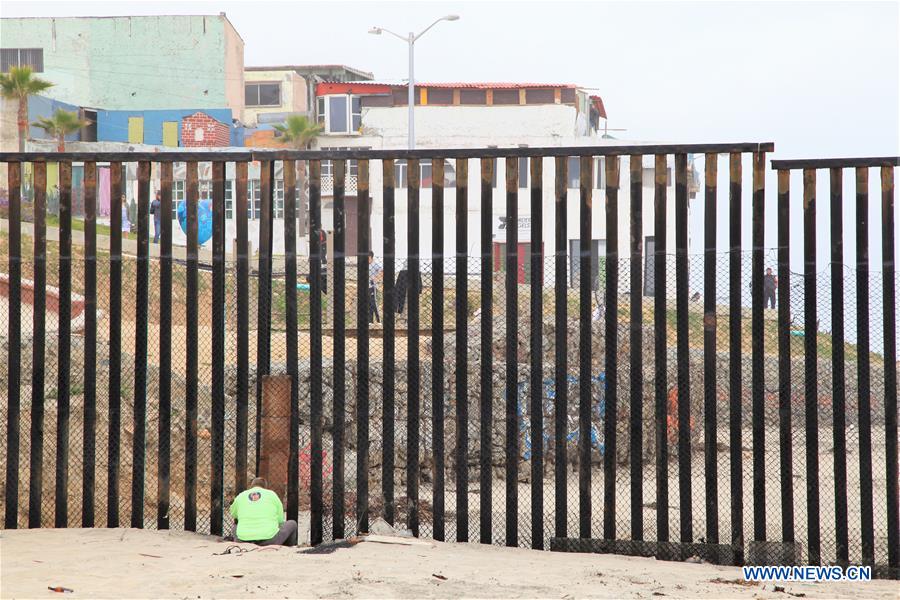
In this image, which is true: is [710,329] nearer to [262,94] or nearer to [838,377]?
[838,377]

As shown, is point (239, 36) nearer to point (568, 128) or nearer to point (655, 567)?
point (568, 128)

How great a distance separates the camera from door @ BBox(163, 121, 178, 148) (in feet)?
179

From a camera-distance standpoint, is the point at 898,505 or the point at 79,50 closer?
the point at 898,505

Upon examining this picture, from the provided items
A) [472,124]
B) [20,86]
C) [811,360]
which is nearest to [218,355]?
[811,360]

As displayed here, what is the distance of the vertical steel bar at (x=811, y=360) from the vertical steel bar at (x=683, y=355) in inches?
43.0

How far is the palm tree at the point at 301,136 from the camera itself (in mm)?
48625

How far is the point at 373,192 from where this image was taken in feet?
165

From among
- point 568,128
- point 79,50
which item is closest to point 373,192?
point 568,128

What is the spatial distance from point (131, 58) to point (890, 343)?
52.6 meters

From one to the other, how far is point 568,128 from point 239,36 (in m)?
20.5

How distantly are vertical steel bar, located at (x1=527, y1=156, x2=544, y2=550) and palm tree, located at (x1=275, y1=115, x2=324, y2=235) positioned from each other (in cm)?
3886

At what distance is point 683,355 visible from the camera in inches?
388

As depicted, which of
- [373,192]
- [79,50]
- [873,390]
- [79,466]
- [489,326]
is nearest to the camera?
[489,326]

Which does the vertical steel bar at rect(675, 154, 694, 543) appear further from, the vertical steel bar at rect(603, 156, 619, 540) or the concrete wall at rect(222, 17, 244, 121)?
the concrete wall at rect(222, 17, 244, 121)
